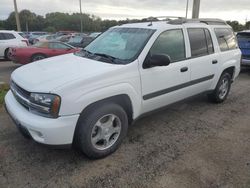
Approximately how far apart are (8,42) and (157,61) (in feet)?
35.4

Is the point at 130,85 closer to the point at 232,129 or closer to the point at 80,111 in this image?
the point at 80,111

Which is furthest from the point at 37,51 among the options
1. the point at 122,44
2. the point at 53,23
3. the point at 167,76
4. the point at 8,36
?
the point at 53,23

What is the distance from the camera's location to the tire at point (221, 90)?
5.28 metres

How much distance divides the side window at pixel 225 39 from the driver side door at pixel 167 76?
1.33 metres

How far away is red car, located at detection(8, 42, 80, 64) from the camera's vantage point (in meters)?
9.73

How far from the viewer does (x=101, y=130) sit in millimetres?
3188

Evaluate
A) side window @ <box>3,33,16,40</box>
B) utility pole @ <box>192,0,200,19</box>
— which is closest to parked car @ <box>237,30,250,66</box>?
utility pole @ <box>192,0,200,19</box>

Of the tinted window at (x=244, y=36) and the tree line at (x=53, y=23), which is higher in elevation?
the tinted window at (x=244, y=36)

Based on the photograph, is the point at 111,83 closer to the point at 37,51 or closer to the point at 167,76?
the point at 167,76

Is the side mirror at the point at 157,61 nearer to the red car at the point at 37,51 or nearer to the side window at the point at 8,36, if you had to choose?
the red car at the point at 37,51

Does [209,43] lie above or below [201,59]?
above

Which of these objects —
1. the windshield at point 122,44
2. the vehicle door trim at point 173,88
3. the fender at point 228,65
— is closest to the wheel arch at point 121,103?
the vehicle door trim at point 173,88

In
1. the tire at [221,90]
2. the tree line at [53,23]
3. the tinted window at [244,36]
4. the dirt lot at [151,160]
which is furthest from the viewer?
the tree line at [53,23]

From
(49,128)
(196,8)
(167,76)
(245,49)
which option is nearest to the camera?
(49,128)
